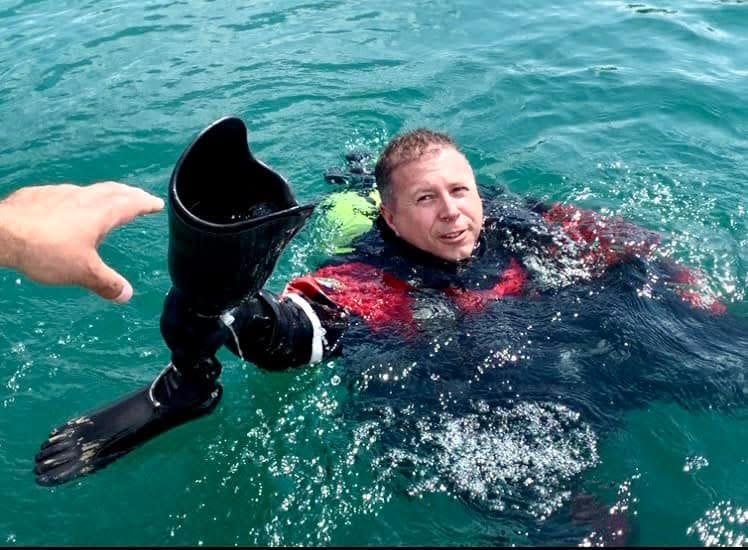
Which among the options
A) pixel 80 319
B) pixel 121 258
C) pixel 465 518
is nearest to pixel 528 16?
pixel 121 258

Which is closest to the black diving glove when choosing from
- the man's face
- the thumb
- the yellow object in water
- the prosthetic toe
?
the prosthetic toe

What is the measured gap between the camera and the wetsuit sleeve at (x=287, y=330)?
2.63 m

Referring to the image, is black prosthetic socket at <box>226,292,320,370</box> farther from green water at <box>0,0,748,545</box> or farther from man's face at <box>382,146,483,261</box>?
man's face at <box>382,146,483,261</box>

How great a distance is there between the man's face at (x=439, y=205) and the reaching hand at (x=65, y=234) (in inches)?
72.9

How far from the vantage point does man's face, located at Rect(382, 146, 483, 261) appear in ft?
12.0

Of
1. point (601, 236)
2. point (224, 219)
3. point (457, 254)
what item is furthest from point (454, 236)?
point (224, 219)

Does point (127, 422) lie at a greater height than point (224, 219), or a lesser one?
lesser

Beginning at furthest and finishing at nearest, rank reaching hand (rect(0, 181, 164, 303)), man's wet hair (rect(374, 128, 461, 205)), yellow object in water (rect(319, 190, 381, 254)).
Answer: yellow object in water (rect(319, 190, 381, 254))
man's wet hair (rect(374, 128, 461, 205))
reaching hand (rect(0, 181, 164, 303))

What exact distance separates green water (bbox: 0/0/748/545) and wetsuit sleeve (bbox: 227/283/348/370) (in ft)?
1.98

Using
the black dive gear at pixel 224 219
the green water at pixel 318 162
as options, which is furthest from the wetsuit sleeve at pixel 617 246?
the black dive gear at pixel 224 219

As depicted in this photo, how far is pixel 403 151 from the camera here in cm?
386

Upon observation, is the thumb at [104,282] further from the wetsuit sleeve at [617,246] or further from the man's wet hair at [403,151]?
the wetsuit sleeve at [617,246]

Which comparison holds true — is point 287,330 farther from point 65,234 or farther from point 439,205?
point 439,205

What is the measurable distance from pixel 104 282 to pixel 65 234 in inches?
6.3
